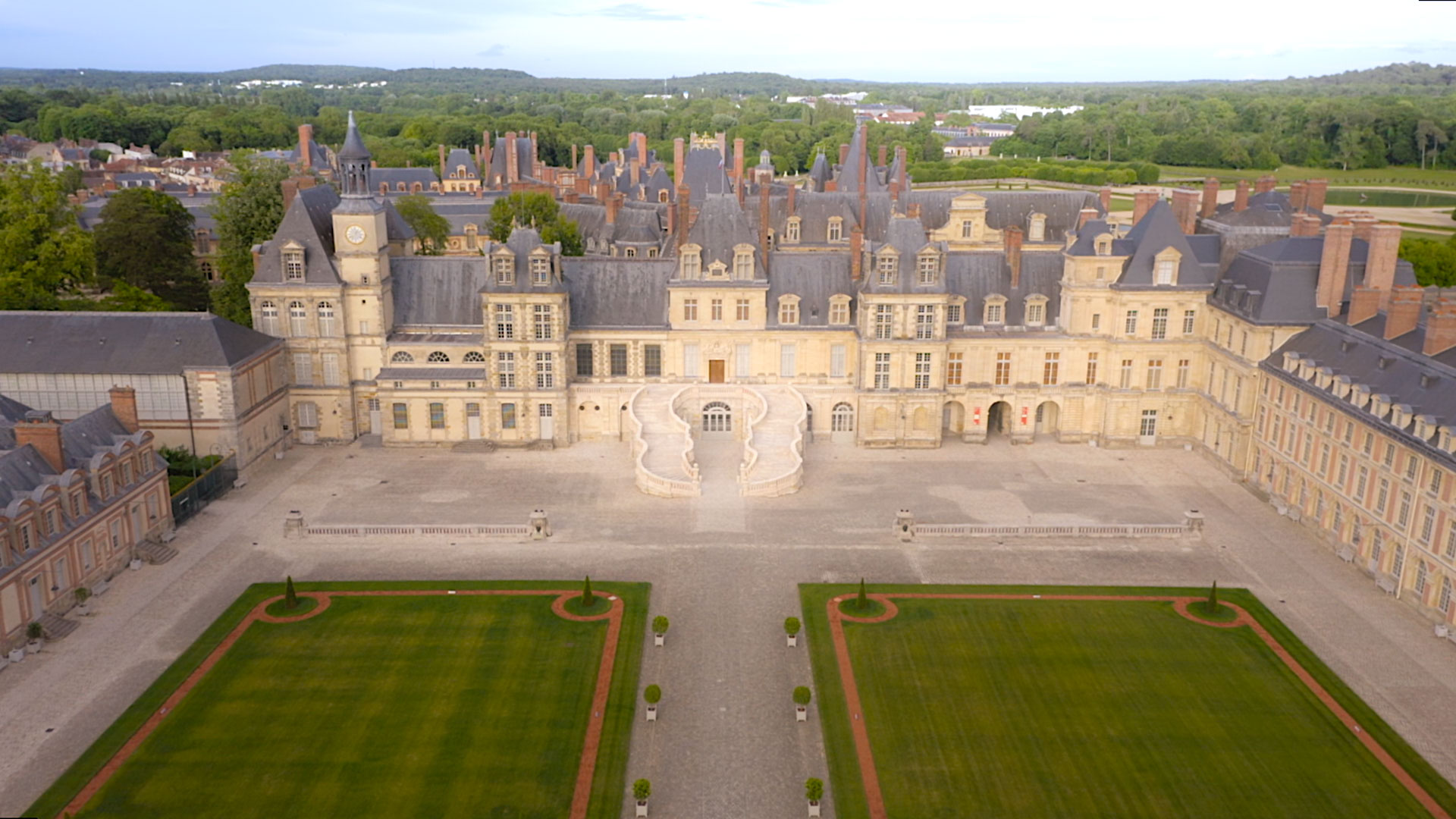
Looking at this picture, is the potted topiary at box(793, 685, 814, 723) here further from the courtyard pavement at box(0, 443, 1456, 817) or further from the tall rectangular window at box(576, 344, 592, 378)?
the tall rectangular window at box(576, 344, 592, 378)

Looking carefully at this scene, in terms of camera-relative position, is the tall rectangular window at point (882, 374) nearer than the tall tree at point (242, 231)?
Yes

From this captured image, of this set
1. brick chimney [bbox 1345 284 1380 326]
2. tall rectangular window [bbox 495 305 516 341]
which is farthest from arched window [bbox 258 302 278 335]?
brick chimney [bbox 1345 284 1380 326]

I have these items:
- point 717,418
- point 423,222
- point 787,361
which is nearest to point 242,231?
point 423,222

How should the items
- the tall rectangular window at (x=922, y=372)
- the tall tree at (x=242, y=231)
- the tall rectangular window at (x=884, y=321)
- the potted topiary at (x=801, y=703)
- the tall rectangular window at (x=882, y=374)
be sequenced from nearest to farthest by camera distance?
the potted topiary at (x=801, y=703)
the tall rectangular window at (x=884, y=321)
the tall rectangular window at (x=922, y=372)
the tall rectangular window at (x=882, y=374)
the tall tree at (x=242, y=231)

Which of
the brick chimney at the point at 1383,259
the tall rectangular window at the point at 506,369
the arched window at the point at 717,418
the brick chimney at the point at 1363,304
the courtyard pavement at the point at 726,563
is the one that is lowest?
Answer: the courtyard pavement at the point at 726,563

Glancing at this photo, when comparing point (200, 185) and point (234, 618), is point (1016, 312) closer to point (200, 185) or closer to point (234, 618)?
point (234, 618)

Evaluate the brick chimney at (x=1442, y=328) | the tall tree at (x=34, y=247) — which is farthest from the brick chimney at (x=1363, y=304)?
the tall tree at (x=34, y=247)

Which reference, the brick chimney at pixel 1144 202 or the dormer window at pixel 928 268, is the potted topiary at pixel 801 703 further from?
the brick chimney at pixel 1144 202
